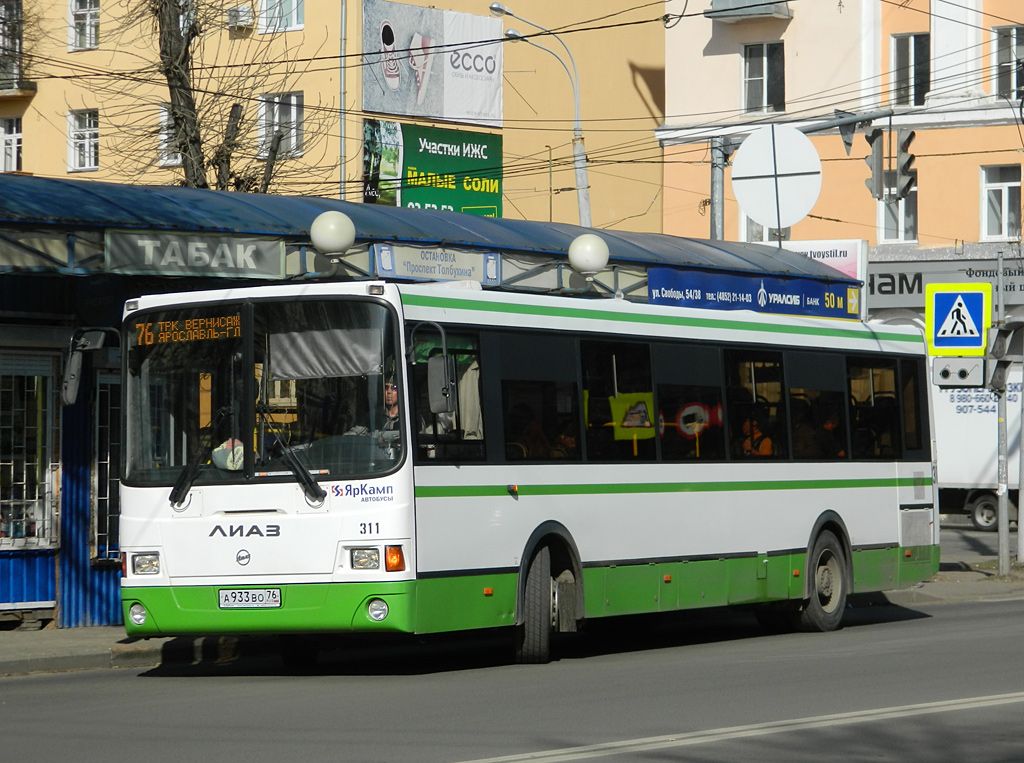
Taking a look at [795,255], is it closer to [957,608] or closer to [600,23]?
[957,608]

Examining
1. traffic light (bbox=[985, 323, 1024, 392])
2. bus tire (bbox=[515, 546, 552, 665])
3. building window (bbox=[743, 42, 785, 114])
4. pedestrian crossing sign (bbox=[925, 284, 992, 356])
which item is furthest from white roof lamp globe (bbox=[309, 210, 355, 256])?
building window (bbox=[743, 42, 785, 114])

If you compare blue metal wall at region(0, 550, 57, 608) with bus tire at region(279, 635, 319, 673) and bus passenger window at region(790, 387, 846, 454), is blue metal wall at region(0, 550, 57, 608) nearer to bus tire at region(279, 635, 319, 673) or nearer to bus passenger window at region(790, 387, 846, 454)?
bus tire at region(279, 635, 319, 673)

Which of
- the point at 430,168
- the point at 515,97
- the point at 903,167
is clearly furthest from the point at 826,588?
the point at 515,97

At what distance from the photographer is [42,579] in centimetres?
1568

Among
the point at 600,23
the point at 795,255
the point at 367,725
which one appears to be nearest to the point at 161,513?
the point at 367,725

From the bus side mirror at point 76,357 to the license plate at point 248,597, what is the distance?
5.95 feet

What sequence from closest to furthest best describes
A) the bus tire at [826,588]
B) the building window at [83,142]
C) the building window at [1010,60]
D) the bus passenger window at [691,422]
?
the bus passenger window at [691,422]
the bus tire at [826,588]
the building window at [1010,60]
the building window at [83,142]

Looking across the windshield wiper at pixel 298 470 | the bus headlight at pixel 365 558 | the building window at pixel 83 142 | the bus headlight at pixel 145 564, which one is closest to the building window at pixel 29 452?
the bus headlight at pixel 145 564

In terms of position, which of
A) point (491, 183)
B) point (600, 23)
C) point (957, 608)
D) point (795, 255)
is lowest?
point (957, 608)

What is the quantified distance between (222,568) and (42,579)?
4.39 meters

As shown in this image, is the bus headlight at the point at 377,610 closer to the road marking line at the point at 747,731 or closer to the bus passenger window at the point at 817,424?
the road marking line at the point at 747,731

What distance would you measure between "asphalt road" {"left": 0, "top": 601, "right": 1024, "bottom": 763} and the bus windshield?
1526 mm

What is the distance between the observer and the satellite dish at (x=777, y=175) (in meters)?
23.6

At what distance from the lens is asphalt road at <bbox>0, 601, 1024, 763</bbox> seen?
8.59 m
